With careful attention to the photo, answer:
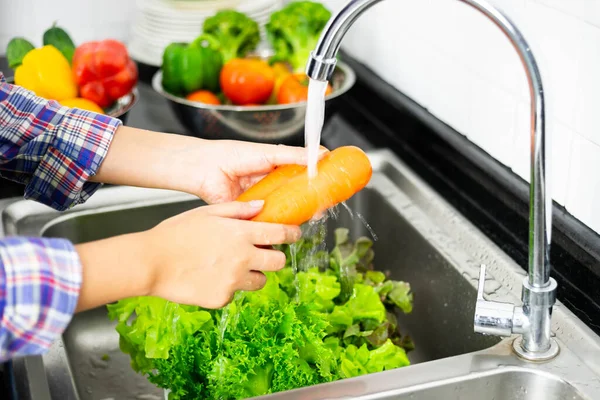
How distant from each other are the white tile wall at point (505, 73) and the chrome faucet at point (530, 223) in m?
0.02

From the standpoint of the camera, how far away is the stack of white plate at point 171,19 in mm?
2055

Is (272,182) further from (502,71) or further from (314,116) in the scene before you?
(502,71)

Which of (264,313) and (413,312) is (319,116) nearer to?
(264,313)

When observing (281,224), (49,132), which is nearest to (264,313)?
(281,224)

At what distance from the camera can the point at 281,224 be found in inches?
42.8

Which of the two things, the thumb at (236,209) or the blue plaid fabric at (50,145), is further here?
the blue plaid fabric at (50,145)

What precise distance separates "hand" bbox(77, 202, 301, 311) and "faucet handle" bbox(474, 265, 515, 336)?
28 cm

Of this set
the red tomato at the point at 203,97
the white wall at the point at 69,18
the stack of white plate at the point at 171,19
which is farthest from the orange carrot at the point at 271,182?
the white wall at the point at 69,18

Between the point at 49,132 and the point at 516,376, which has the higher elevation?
the point at 49,132

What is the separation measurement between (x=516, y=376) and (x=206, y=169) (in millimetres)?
520

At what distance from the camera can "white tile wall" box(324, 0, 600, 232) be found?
1.21 meters

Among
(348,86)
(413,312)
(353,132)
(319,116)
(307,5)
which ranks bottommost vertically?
(413,312)

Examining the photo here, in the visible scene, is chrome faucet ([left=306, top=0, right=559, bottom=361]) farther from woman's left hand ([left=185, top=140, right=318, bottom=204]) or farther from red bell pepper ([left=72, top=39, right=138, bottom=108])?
red bell pepper ([left=72, top=39, right=138, bottom=108])

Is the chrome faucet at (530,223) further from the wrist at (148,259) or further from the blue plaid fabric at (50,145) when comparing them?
the blue plaid fabric at (50,145)
